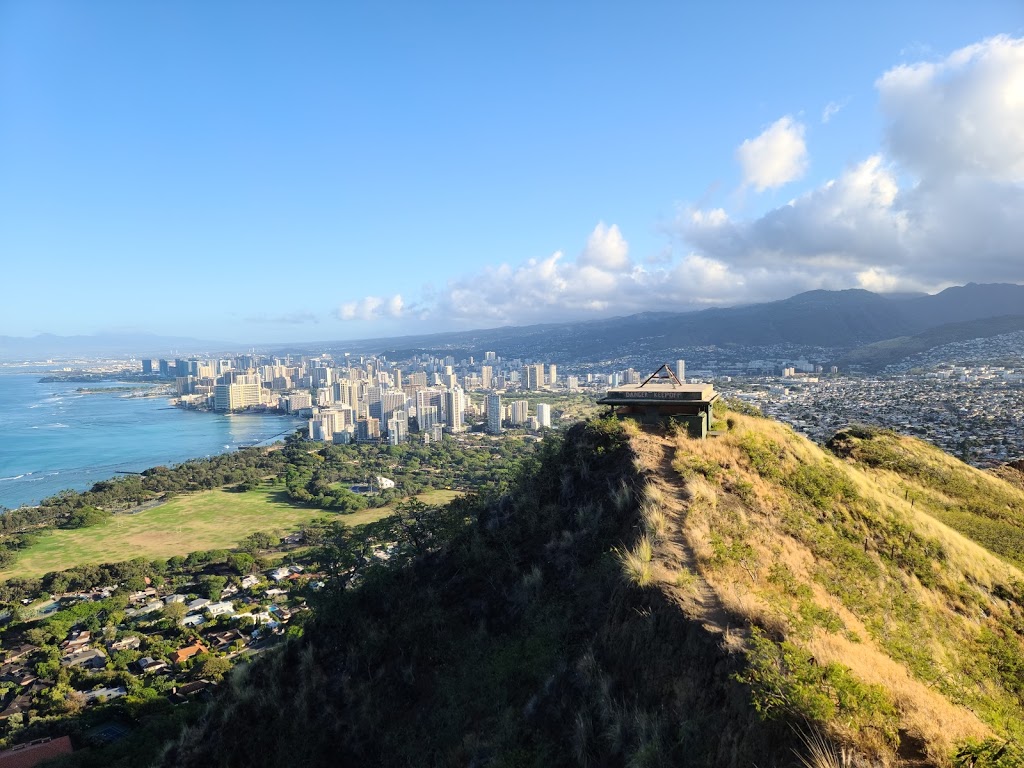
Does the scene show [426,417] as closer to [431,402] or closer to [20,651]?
[431,402]

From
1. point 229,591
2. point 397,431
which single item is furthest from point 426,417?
point 229,591

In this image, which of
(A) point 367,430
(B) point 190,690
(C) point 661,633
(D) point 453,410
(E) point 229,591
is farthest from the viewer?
(D) point 453,410

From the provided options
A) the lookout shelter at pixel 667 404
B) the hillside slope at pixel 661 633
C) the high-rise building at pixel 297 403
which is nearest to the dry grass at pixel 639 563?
the hillside slope at pixel 661 633

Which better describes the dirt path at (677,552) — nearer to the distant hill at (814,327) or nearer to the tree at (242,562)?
the tree at (242,562)

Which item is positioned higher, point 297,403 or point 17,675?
point 297,403

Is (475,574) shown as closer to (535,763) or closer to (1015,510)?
(535,763)

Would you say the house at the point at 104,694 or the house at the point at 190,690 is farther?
the house at the point at 104,694

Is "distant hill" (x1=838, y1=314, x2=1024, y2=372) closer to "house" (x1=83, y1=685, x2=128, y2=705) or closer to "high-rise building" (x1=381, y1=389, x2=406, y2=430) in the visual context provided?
"high-rise building" (x1=381, y1=389, x2=406, y2=430)
